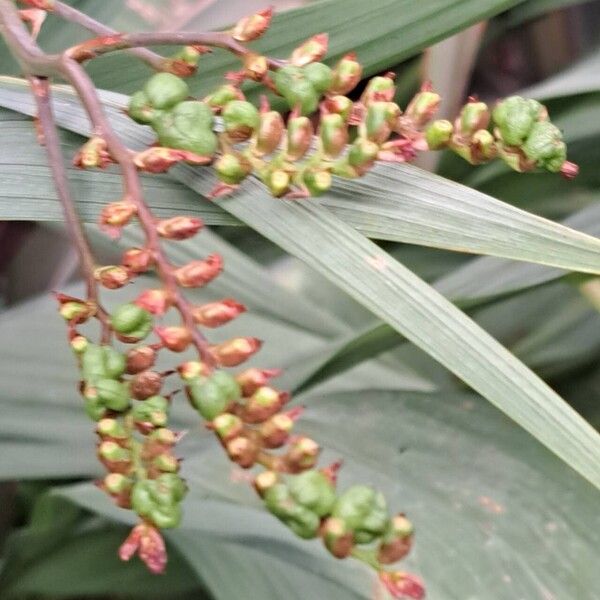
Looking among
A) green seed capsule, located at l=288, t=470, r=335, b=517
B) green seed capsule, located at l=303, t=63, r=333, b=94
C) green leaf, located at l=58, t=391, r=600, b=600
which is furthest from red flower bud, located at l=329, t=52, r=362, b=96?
green leaf, located at l=58, t=391, r=600, b=600

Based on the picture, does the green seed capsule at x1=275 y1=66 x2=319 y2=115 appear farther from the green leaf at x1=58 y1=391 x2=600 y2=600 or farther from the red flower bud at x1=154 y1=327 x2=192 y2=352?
the green leaf at x1=58 y1=391 x2=600 y2=600

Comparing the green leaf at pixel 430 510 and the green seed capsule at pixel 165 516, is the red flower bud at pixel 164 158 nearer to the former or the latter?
the green seed capsule at pixel 165 516

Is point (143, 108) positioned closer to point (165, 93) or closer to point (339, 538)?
point (165, 93)

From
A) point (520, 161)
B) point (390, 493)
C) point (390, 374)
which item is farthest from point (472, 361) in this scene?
point (390, 374)

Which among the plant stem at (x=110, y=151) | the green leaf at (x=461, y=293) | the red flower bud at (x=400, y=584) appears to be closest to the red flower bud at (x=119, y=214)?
the plant stem at (x=110, y=151)

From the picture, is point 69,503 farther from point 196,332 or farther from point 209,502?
point 196,332
